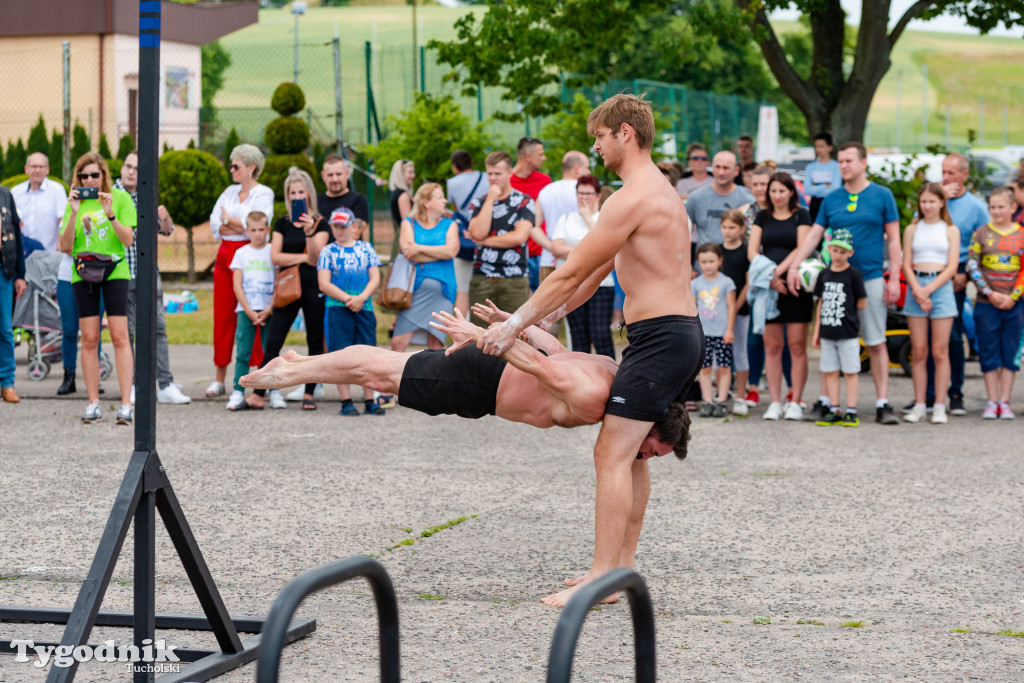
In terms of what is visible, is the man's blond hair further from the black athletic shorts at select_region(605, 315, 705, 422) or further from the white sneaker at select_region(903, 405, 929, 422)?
the white sneaker at select_region(903, 405, 929, 422)

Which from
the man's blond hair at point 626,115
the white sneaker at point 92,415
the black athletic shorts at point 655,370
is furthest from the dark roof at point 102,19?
the black athletic shorts at point 655,370

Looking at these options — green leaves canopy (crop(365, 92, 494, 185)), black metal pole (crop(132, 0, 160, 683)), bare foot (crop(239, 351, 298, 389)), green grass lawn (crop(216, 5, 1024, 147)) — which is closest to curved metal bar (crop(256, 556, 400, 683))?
black metal pole (crop(132, 0, 160, 683))

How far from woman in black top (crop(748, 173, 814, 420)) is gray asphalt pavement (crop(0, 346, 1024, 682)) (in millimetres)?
511

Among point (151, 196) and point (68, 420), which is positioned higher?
point (151, 196)

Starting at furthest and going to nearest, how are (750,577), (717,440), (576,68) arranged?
1. (576,68)
2. (717,440)
3. (750,577)

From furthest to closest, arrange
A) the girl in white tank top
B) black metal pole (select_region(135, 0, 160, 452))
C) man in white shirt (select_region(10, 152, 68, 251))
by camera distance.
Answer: man in white shirt (select_region(10, 152, 68, 251))
the girl in white tank top
black metal pole (select_region(135, 0, 160, 452))

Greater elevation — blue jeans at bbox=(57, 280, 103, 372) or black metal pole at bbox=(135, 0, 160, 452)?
black metal pole at bbox=(135, 0, 160, 452)

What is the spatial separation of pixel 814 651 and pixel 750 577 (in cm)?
104

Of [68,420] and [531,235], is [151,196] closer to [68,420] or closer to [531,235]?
[68,420]

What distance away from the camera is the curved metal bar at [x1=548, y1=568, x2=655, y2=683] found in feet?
9.02

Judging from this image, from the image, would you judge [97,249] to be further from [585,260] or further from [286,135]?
[286,135]

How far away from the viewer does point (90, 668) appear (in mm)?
4664

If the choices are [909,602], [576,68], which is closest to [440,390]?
[909,602]

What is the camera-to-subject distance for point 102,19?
109ft
